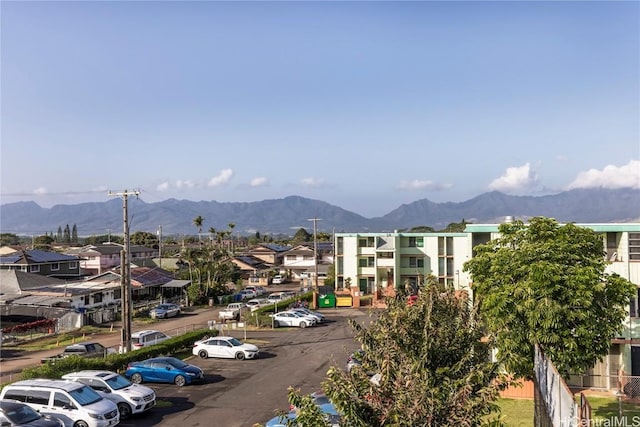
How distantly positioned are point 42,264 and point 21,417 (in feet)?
187

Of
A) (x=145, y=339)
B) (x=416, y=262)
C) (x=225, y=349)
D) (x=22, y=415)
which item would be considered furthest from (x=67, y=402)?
(x=416, y=262)

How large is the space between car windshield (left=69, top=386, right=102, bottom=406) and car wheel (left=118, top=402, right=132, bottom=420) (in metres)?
1.15

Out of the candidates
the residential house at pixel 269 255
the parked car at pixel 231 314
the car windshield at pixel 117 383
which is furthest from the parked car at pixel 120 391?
the residential house at pixel 269 255

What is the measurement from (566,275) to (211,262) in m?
51.8

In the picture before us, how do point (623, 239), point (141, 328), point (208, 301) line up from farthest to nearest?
1. point (208, 301)
2. point (141, 328)
3. point (623, 239)

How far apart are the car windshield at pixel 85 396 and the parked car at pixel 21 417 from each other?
100 centimetres

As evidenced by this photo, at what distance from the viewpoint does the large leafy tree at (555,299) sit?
Answer: 53.0 feet

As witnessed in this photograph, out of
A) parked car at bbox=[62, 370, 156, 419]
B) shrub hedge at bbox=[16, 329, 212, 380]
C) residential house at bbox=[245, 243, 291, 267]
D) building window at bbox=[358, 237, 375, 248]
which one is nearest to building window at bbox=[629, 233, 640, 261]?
parked car at bbox=[62, 370, 156, 419]

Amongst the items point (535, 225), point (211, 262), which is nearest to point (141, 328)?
point (211, 262)

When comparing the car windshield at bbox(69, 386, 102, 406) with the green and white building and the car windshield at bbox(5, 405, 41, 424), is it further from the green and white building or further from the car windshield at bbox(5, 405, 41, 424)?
the green and white building

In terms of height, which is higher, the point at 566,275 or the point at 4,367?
the point at 566,275

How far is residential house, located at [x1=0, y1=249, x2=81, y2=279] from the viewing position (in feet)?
211

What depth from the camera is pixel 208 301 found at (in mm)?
61594

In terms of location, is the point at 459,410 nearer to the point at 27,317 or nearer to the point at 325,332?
the point at 325,332
